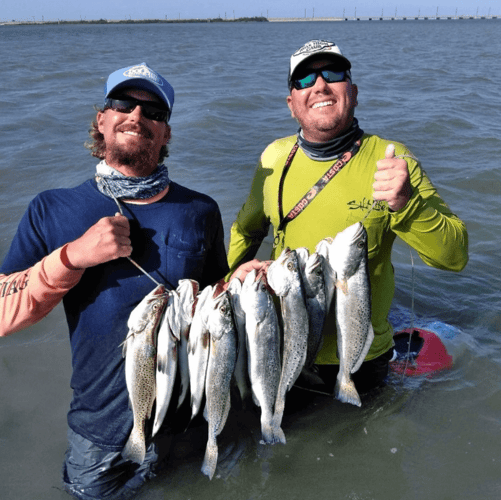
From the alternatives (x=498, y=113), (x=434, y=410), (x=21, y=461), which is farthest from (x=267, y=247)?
(x=498, y=113)

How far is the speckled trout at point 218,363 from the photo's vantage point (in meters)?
3.00

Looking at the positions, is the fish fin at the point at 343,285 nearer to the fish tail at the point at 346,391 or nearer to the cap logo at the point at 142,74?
the fish tail at the point at 346,391

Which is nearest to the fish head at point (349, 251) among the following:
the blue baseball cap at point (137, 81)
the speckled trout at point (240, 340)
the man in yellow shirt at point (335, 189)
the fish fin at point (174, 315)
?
the man in yellow shirt at point (335, 189)

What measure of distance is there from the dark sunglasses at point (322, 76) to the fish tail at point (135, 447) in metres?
2.79

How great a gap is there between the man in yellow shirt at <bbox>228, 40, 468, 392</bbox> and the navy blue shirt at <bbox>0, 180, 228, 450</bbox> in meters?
0.50

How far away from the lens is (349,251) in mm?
3211

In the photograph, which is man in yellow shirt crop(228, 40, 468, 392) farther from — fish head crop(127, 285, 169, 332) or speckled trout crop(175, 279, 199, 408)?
fish head crop(127, 285, 169, 332)

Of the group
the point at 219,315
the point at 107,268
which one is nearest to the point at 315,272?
the point at 219,315

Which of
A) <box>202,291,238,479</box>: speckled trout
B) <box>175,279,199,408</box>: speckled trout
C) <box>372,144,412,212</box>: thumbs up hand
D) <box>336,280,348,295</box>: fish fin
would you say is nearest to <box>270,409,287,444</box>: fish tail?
<box>202,291,238,479</box>: speckled trout

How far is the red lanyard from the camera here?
152 inches

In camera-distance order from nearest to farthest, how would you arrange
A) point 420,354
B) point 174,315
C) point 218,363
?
point 174,315, point 218,363, point 420,354

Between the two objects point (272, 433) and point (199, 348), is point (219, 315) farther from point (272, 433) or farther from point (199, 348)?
point (272, 433)

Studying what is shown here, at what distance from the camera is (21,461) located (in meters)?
4.70

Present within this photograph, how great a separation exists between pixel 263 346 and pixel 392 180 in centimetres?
134
